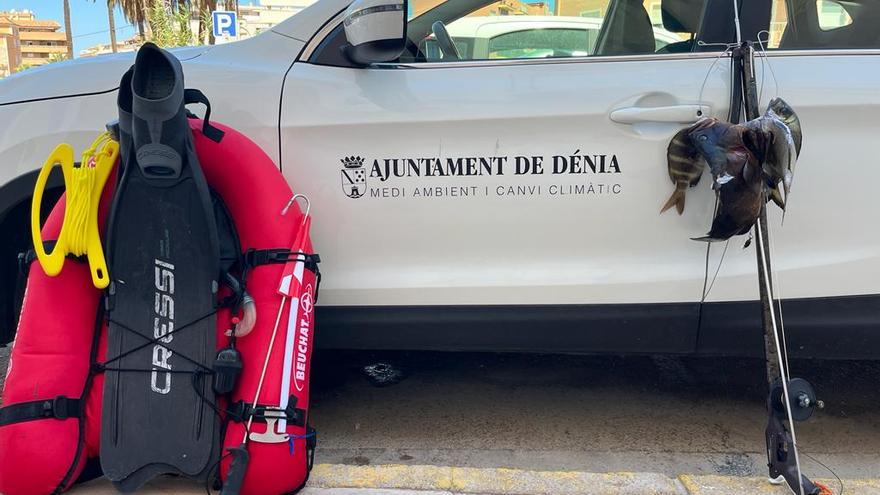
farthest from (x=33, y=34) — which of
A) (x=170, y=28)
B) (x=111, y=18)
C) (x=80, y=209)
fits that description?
(x=80, y=209)

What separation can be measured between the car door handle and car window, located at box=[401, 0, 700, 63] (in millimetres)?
318

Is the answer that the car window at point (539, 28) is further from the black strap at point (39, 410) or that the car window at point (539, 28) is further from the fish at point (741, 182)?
the black strap at point (39, 410)

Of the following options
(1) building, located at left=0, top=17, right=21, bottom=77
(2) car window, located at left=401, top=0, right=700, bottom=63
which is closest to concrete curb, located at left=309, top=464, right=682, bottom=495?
(2) car window, located at left=401, top=0, right=700, bottom=63

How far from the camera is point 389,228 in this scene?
234 cm

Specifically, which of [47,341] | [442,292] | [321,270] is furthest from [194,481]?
[442,292]

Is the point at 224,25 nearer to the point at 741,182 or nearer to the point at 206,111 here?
the point at 206,111

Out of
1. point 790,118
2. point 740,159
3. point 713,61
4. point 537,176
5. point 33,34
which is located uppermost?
point 713,61

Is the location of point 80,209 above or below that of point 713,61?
below

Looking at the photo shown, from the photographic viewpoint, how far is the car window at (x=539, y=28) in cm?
247

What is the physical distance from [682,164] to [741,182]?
192 mm

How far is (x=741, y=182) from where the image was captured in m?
2.09

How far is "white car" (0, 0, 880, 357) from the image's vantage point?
223 centimetres

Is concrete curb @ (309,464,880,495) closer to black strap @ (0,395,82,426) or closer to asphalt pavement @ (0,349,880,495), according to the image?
asphalt pavement @ (0,349,880,495)

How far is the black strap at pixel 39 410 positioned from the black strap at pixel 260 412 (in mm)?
455
